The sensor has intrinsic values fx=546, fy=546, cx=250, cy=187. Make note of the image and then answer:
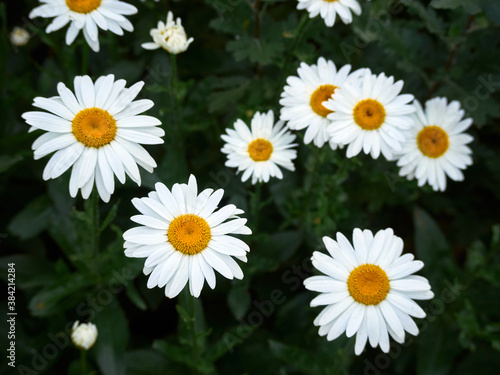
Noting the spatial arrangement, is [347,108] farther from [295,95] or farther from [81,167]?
[81,167]

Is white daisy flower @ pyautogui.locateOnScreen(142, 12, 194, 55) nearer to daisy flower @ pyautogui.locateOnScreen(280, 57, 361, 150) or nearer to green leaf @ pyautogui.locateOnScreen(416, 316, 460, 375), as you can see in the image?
daisy flower @ pyautogui.locateOnScreen(280, 57, 361, 150)

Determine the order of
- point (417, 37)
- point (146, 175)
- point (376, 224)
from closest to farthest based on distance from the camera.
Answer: point (146, 175), point (417, 37), point (376, 224)

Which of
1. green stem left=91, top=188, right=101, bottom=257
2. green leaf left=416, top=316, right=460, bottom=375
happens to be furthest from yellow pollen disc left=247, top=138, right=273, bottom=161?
green leaf left=416, top=316, right=460, bottom=375

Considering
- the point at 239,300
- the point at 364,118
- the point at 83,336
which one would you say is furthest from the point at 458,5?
the point at 83,336

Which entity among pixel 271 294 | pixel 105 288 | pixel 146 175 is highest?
pixel 146 175

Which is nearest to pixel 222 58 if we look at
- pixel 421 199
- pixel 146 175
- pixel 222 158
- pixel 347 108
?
pixel 222 158

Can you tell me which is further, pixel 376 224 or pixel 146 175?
pixel 376 224

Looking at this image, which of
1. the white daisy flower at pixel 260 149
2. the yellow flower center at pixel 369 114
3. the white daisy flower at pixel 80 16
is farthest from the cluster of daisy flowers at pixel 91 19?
the yellow flower center at pixel 369 114
